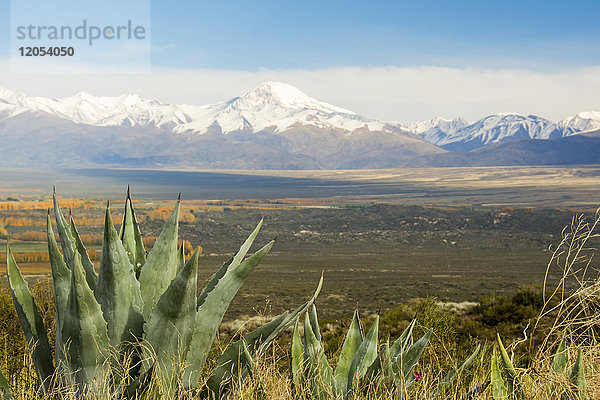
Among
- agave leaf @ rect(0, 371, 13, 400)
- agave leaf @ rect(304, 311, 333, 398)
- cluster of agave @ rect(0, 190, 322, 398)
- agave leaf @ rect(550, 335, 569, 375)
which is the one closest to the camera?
cluster of agave @ rect(0, 190, 322, 398)

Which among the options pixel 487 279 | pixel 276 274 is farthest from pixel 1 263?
pixel 487 279

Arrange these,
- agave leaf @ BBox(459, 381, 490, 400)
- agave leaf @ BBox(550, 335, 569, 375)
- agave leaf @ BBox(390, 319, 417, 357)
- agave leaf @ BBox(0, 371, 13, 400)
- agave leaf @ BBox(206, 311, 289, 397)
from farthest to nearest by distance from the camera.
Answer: agave leaf @ BBox(550, 335, 569, 375) < agave leaf @ BBox(390, 319, 417, 357) < agave leaf @ BBox(459, 381, 490, 400) < agave leaf @ BBox(206, 311, 289, 397) < agave leaf @ BBox(0, 371, 13, 400)

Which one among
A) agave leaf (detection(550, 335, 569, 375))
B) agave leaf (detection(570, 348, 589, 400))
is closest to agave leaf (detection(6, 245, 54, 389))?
agave leaf (detection(570, 348, 589, 400))

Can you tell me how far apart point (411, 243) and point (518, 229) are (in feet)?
63.2

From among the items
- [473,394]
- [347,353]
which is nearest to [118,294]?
[347,353]

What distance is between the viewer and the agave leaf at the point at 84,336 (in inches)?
90.3

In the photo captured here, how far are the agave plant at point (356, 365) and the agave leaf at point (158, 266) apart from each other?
73cm

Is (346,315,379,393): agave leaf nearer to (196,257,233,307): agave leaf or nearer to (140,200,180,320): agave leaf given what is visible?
(196,257,233,307): agave leaf

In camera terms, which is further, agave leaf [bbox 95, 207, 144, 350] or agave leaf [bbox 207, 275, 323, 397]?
agave leaf [bbox 207, 275, 323, 397]

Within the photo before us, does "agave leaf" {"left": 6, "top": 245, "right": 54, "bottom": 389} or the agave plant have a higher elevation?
"agave leaf" {"left": 6, "top": 245, "right": 54, "bottom": 389}

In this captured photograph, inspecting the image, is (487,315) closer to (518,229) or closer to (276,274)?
(276,274)

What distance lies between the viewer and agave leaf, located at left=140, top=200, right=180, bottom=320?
2656mm

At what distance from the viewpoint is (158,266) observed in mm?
2680

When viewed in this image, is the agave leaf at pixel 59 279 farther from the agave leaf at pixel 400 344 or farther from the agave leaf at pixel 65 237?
the agave leaf at pixel 400 344
